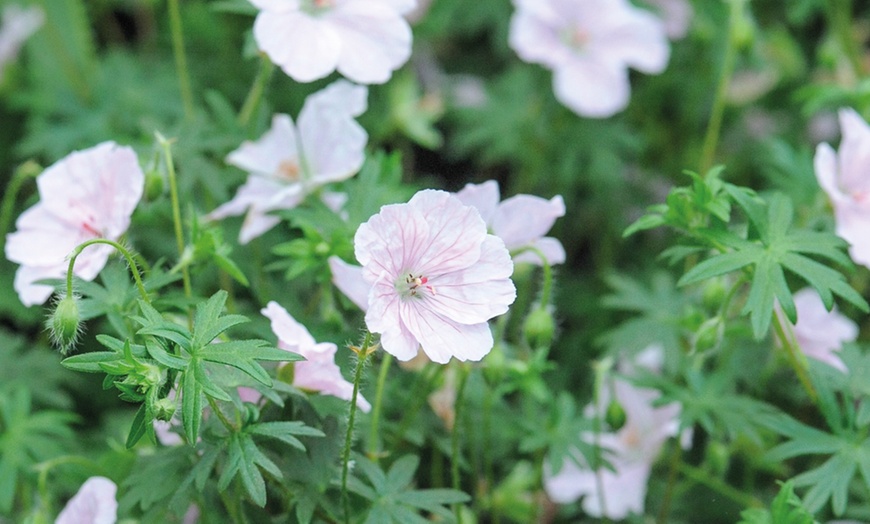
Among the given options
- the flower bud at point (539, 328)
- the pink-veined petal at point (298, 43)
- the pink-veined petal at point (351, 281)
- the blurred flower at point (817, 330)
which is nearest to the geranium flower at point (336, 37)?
the pink-veined petal at point (298, 43)

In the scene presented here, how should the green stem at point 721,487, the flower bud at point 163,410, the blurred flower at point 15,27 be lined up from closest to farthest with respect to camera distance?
the flower bud at point 163,410 < the green stem at point 721,487 < the blurred flower at point 15,27

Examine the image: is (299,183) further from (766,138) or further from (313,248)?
(766,138)

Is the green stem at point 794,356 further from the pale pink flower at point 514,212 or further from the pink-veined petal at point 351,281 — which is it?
the pink-veined petal at point 351,281

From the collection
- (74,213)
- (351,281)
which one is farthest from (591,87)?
(74,213)

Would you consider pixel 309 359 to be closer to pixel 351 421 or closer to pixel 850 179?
pixel 351 421

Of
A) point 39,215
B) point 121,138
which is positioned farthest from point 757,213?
point 121,138

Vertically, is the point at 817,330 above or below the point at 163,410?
below
